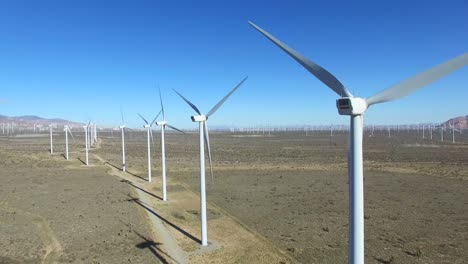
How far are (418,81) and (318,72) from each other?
210 cm

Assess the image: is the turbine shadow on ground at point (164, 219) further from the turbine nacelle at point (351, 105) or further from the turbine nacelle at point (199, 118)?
the turbine nacelle at point (351, 105)

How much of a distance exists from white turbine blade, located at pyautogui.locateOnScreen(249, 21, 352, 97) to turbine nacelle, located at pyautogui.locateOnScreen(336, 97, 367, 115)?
0.34 meters

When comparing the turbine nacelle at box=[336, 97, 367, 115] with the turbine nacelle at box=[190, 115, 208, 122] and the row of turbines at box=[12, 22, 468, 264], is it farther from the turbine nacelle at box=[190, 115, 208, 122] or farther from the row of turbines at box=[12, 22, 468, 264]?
the turbine nacelle at box=[190, 115, 208, 122]

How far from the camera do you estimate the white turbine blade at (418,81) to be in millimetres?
8031

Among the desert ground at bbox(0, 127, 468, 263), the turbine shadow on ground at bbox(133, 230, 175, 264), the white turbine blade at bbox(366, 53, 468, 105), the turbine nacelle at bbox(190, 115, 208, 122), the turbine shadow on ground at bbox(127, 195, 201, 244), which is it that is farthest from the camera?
the turbine shadow on ground at bbox(127, 195, 201, 244)

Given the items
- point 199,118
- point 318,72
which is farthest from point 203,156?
point 318,72

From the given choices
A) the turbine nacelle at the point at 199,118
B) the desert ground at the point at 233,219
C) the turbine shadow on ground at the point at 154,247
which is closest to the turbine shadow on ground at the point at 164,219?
the desert ground at the point at 233,219

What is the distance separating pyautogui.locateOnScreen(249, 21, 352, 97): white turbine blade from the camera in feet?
29.7

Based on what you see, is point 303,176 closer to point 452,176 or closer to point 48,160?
point 452,176

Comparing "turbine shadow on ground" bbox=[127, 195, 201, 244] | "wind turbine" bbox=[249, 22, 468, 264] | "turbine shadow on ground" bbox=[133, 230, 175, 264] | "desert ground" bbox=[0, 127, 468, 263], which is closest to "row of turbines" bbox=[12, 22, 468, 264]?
"wind turbine" bbox=[249, 22, 468, 264]

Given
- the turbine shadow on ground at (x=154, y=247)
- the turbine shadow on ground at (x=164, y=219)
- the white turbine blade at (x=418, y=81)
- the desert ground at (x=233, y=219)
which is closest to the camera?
the white turbine blade at (x=418, y=81)

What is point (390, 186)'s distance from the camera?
121ft

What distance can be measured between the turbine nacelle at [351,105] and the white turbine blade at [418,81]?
35 centimetres

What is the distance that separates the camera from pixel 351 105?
8.30m
